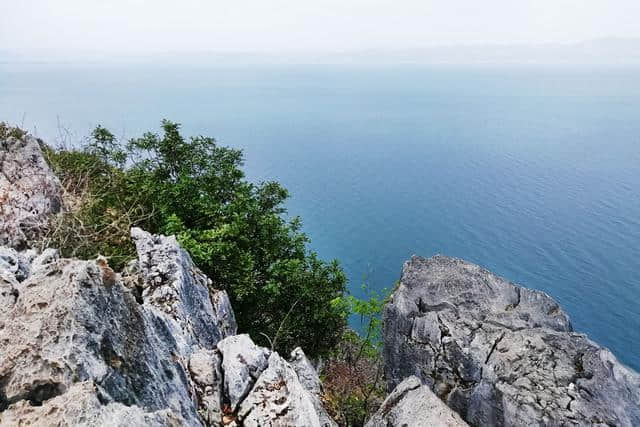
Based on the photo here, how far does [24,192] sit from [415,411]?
10629 mm

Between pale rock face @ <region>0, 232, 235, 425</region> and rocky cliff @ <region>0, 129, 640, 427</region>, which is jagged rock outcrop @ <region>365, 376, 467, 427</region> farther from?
pale rock face @ <region>0, 232, 235, 425</region>

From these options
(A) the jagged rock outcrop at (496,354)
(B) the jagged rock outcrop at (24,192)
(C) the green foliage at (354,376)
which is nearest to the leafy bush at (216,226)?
(B) the jagged rock outcrop at (24,192)

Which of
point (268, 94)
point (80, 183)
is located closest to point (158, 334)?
point (80, 183)

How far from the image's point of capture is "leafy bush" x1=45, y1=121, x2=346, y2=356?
12.4 metres

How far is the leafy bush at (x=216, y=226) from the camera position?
40.6 ft

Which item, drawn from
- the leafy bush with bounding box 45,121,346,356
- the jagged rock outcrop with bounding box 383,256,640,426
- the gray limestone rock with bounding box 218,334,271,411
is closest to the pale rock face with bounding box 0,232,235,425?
the gray limestone rock with bounding box 218,334,271,411

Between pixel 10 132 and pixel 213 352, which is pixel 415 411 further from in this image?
pixel 10 132

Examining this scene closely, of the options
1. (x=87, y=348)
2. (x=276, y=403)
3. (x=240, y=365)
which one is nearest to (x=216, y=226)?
(x=240, y=365)

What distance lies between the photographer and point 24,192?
1084 cm

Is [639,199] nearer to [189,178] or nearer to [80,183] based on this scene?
[189,178]

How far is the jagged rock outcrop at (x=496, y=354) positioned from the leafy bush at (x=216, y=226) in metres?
3.91

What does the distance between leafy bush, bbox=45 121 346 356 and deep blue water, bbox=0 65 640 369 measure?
1916cm

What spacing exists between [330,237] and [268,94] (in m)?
121

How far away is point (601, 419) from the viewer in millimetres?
6531
